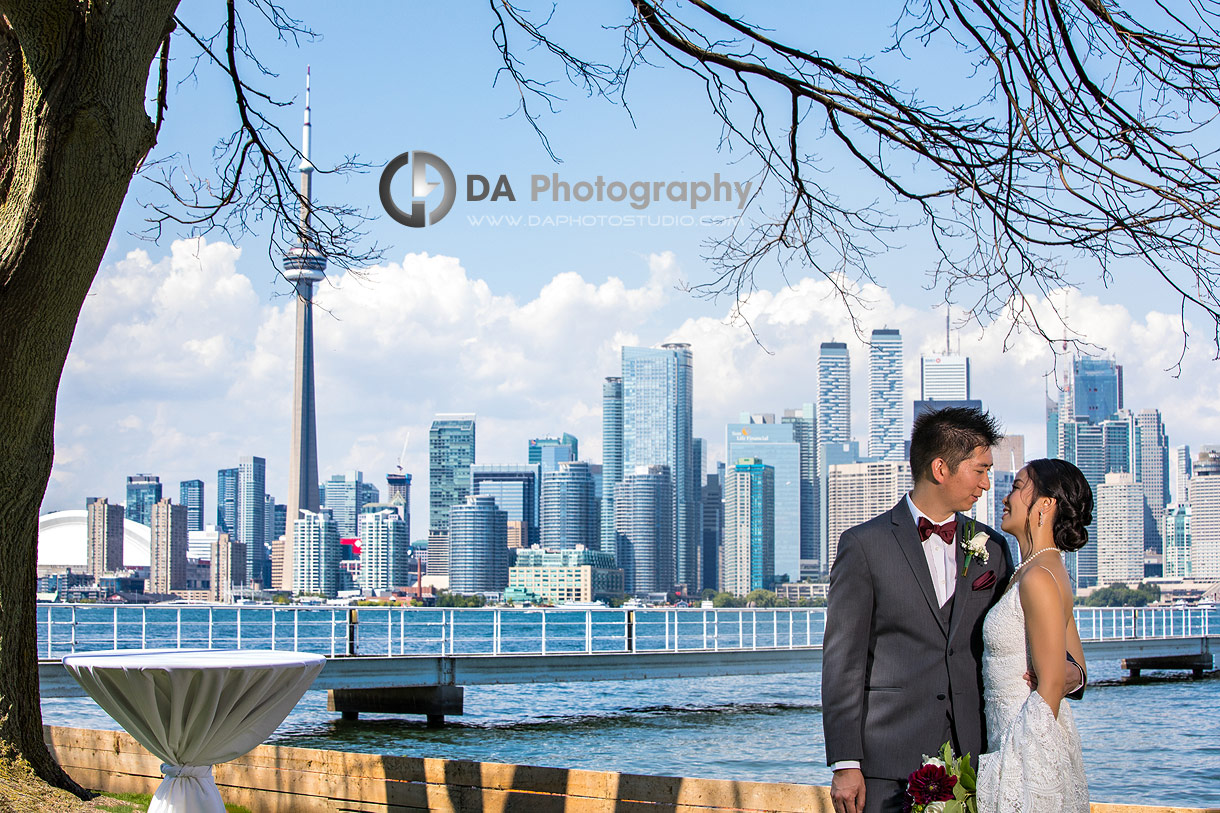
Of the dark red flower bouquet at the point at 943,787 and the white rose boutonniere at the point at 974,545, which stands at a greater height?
the white rose boutonniere at the point at 974,545

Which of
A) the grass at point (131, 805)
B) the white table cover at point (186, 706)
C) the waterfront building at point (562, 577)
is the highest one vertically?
the white table cover at point (186, 706)

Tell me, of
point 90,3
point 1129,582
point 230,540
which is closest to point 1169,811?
point 90,3

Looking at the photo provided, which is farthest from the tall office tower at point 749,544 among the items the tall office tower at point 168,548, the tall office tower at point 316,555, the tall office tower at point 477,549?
the tall office tower at point 168,548

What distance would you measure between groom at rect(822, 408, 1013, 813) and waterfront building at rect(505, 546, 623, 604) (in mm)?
150680

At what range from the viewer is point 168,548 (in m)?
176

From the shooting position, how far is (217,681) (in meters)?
5.14

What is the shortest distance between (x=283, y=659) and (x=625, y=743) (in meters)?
21.1

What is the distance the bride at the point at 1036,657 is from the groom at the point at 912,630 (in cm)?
10

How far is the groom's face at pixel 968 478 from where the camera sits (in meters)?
3.53

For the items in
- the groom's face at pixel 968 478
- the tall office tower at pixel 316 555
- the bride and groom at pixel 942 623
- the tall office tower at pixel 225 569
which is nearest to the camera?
the bride and groom at pixel 942 623

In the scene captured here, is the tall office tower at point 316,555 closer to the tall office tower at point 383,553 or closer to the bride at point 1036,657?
the tall office tower at point 383,553

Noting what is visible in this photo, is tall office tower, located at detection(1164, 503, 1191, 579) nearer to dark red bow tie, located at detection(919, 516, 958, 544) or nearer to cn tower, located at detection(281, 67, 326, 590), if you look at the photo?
cn tower, located at detection(281, 67, 326, 590)

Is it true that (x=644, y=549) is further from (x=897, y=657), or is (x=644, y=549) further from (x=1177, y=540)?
(x=897, y=657)

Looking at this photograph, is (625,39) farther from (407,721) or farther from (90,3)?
(407,721)
